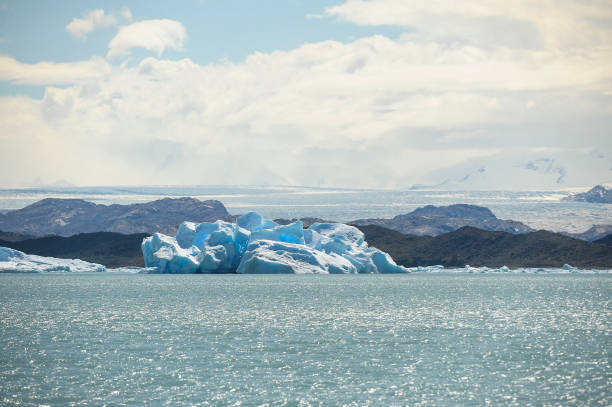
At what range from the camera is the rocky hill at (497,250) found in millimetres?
143750

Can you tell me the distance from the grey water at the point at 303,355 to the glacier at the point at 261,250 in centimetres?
4329

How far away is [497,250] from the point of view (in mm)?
151750

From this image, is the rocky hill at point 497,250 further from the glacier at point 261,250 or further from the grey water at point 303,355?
the grey water at point 303,355

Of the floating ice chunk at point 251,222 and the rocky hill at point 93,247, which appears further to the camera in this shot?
the rocky hill at point 93,247

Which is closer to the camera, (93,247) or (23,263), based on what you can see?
(23,263)

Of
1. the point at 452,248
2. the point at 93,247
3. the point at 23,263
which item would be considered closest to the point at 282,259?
the point at 23,263

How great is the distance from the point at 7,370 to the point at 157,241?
75.0m

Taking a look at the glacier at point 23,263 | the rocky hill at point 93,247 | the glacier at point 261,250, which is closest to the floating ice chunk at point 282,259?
the glacier at point 261,250

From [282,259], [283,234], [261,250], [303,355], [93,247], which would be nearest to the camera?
[303,355]

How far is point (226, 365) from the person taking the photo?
932 inches

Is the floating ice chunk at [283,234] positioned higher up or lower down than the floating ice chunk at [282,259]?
higher up

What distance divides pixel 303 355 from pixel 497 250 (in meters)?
132

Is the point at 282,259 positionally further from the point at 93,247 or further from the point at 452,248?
the point at 93,247

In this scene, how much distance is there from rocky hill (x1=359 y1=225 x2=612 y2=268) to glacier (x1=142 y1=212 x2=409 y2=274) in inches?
2020
